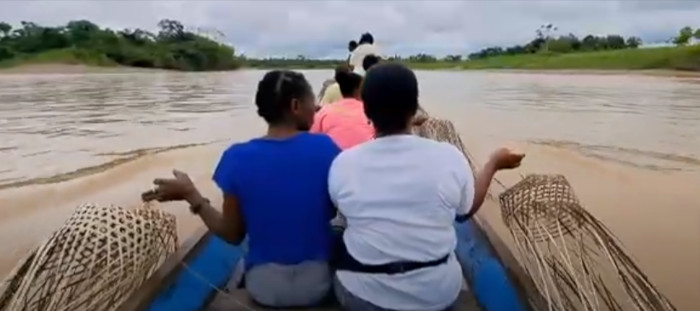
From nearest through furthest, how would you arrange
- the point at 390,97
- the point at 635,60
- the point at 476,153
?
1. the point at 390,97
2. the point at 476,153
3. the point at 635,60

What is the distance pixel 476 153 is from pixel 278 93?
7.60 metres

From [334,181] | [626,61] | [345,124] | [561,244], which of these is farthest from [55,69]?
[334,181]

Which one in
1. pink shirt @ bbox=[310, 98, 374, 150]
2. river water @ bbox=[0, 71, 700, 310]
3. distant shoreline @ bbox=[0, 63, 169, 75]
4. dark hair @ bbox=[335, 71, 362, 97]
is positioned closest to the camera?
pink shirt @ bbox=[310, 98, 374, 150]

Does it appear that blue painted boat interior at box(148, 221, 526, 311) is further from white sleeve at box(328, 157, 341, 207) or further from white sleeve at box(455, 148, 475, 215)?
white sleeve at box(328, 157, 341, 207)

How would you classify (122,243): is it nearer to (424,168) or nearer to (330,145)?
(330,145)

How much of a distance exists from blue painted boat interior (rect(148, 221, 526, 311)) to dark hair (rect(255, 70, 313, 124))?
0.79 m

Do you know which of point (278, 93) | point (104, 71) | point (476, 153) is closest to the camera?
point (278, 93)

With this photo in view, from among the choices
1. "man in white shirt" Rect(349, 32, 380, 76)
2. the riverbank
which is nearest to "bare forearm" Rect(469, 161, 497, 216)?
"man in white shirt" Rect(349, 32, 380, 76)

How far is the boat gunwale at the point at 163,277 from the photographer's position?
2761 millimetres

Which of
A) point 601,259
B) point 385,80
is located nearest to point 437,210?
point 385,80

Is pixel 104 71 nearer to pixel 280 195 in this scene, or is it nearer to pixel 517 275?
pixel 517 275

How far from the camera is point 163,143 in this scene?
10992 millimetres

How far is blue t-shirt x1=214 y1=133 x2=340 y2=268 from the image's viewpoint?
250 centimetres

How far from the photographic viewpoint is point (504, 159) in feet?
8.39
